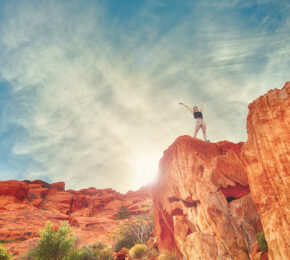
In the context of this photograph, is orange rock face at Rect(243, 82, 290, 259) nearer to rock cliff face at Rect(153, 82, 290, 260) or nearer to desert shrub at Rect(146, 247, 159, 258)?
rock cliff face at Rect(153, 82, 290, 260)

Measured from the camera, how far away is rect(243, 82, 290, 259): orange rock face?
6.08m

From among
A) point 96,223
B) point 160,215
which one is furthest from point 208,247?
point 96,223

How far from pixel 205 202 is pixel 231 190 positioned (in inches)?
75.4

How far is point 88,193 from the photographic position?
65062 mm

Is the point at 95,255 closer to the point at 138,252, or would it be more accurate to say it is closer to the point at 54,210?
the point at 138,252

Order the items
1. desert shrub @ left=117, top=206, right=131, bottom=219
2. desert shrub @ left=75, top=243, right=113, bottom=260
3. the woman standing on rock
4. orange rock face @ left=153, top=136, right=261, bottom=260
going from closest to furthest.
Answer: orange rock face @ left=153, top=136, right=261, bottom=260 < the woman standing on rock < desert shrub @ left=75, top=243, right=113, bottom=260 < desert shrub @ left=117, top=206, right=131, bottom=219

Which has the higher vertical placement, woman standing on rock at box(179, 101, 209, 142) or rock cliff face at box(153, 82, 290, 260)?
woman standing on rock at box(179, 101, 209, 142)

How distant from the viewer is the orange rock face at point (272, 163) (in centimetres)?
608

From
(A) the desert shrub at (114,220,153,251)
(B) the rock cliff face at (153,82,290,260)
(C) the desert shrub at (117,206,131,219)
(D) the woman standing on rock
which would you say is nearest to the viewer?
(B) the rock cliff face at (153,82,290,260)

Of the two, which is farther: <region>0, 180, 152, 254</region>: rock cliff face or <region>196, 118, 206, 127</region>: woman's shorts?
<region>0, 180, 152, 254</region>: rock cliff face

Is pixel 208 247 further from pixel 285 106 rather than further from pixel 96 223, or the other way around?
pixel 96 223

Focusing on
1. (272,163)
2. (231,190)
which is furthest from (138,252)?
(272,163)

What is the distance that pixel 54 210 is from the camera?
43219 millimetres

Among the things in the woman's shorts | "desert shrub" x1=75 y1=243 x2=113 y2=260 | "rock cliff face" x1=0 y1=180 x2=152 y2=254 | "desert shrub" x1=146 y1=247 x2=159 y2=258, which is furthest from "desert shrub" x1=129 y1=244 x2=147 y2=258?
the woman's shorts
